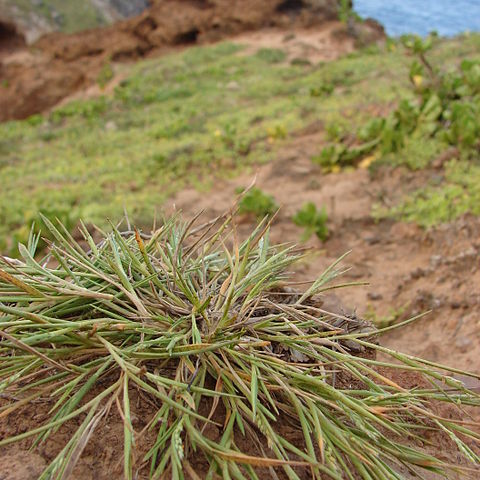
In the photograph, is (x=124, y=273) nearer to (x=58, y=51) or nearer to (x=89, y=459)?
(x=89, y=459)

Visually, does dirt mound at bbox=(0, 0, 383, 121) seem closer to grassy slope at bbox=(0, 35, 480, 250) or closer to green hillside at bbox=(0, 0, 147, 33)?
grassy slope at bbox=(0, 35, 480, 250)

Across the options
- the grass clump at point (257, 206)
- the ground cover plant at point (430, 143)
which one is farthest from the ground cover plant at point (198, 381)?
the grass clump at point (257, 206)

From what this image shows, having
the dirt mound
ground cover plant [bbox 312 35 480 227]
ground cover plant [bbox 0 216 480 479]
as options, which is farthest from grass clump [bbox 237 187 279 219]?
the dirt mound

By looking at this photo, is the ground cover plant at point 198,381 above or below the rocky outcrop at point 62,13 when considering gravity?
above

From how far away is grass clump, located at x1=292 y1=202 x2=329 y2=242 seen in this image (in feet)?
14.4

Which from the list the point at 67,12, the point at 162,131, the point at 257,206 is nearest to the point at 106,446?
the point at 257,206

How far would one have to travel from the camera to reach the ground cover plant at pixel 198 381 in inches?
47.7

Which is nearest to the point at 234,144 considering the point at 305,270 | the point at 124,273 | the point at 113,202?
the point at 113,202

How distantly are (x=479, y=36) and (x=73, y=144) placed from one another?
8.71m

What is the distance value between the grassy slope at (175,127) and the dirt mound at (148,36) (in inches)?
60.0

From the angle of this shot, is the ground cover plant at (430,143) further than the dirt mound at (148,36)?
No

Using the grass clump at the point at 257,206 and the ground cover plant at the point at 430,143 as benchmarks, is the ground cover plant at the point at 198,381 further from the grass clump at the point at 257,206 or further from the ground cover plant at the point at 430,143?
the grass clump at the point at 257,206

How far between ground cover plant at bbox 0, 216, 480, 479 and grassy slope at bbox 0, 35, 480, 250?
2.88m

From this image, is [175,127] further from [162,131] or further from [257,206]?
[257,206]
